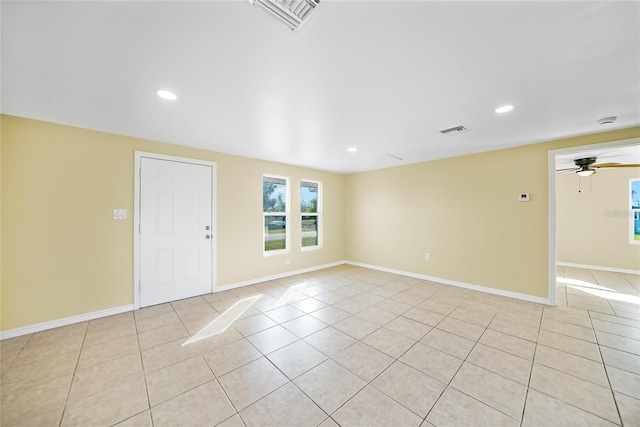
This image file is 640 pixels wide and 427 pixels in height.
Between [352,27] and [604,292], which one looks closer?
[352,27]

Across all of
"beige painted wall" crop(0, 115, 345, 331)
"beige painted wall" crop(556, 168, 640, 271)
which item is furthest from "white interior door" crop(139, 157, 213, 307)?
"beige painted wall" crop(556, 168, 640, 271)

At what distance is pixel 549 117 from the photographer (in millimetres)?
2619

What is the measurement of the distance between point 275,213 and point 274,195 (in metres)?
0.40

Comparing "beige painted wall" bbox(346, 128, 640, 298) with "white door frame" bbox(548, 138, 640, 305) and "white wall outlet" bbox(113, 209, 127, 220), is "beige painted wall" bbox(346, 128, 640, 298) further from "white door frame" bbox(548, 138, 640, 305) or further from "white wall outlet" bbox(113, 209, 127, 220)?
"white wall outlet" bbox(113, 209, 127, 220)

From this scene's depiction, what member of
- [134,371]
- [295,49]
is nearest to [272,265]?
[134,371]

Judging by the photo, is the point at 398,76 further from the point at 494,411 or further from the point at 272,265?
the point at 272,265

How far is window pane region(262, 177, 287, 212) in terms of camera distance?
15.8ft

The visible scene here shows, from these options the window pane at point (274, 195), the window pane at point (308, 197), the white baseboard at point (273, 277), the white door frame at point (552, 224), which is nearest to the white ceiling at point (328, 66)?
the white door frame at point (552, 224)

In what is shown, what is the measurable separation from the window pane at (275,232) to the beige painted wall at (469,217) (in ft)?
7.00

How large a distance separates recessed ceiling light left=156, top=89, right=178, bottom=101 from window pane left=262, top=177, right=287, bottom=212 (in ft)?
8.43

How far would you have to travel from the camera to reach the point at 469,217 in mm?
4211

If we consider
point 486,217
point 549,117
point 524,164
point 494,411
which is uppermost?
point 549,117

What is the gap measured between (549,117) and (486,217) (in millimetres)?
1847

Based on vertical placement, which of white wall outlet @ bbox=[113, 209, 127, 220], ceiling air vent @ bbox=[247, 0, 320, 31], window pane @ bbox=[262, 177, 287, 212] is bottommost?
white wall outlet @ bbox=[113, 209, 127, 220]
